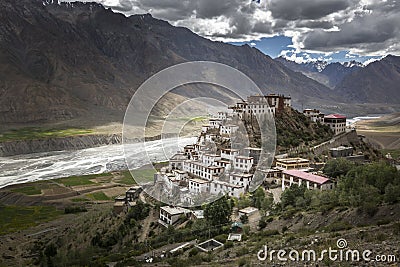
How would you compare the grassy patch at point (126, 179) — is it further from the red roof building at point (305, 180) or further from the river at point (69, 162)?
the red roof building at point (305, 180)

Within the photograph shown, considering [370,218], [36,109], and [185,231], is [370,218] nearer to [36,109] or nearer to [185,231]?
[185,231]

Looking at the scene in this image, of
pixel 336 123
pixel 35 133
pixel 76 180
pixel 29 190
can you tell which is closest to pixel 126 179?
pixel 76 180

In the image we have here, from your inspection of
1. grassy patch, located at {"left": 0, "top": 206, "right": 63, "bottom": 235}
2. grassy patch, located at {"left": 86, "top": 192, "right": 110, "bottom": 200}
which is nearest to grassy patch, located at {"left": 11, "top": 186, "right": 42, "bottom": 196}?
grassy patch, located at {"left": 0, "top": 206, "right": 63, "bottom": 235}

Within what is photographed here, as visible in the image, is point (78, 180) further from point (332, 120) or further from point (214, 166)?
point (332, 120)

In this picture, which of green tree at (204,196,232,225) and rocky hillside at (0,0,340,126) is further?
rocky hillside at (0,0,340,126)

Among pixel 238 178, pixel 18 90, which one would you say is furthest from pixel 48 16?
pixel 238 178

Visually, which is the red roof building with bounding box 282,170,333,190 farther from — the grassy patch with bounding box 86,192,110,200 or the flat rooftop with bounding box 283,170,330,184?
the grassy patch with bounding box 86,192,110,200
